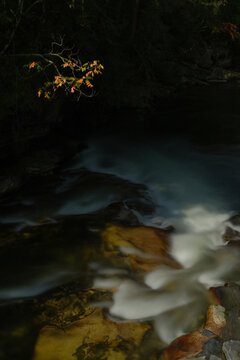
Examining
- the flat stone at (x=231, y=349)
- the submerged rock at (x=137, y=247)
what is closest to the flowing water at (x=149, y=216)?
the submerged rock at (x=137, y=247)

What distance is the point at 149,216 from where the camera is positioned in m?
6.38

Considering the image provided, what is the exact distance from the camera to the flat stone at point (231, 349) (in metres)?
2.97

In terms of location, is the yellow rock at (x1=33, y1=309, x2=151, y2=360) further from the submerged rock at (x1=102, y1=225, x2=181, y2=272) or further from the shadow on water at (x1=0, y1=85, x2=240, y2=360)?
the submerged rock at (x1=102, y1=225, x2=181, y2=272)

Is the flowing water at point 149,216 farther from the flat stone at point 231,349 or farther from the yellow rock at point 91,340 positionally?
the flat stone at point 231,349

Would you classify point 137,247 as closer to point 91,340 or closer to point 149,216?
point 149,216

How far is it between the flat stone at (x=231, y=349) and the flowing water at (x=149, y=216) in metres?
0.60

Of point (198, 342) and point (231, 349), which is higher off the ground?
point (231, 349)

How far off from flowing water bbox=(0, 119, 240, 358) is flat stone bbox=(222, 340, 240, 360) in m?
0.60

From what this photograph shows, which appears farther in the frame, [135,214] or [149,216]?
[149,216]

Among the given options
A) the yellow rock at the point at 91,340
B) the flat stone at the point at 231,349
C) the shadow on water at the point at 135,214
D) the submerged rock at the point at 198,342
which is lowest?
the shadow on water at the point at 135,214

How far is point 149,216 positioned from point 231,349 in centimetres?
348

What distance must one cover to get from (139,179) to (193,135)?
416 centimetres

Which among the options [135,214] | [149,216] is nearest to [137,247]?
[135,214]

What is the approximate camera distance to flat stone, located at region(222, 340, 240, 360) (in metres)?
2.97
